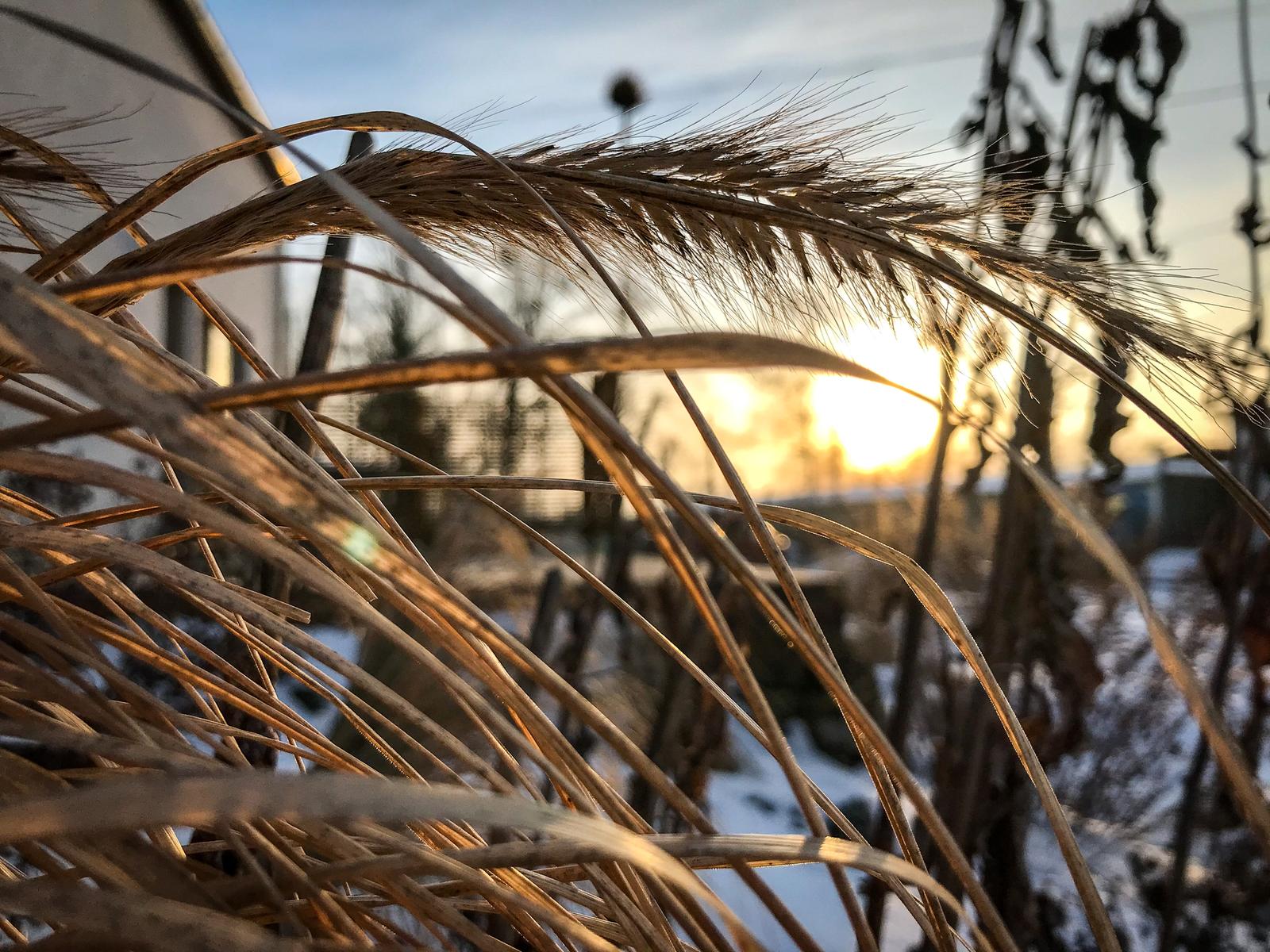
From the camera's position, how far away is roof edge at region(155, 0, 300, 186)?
3314 mm

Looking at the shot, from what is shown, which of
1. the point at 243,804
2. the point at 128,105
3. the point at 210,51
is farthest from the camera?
the point at 210,51

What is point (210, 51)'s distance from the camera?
3.53 meters

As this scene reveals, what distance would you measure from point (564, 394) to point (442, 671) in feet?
0.38

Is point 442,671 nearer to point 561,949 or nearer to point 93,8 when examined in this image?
point 561,949

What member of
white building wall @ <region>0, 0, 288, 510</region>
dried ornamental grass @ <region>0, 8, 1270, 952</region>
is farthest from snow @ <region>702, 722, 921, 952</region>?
white building wall @ <region>0, 0, 288, 510</region>

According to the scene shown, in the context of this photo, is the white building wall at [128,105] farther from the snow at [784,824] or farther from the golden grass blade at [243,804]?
the snow at [784,824]

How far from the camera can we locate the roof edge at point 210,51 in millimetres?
3314

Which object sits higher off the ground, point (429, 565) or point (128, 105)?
point (128, 105)

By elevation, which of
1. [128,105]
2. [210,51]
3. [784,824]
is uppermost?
[210,51]

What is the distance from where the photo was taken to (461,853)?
336 mm

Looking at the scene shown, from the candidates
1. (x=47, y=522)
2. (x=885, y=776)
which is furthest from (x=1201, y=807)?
(x=47, y=522)

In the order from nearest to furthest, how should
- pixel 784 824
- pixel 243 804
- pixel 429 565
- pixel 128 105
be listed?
pixel 243 804
pixel 429 565
pixel 784 824
pixel 128 105

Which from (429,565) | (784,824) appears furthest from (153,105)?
(429,565)

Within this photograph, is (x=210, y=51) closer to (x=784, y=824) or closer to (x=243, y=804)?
(x=784, y=824)
